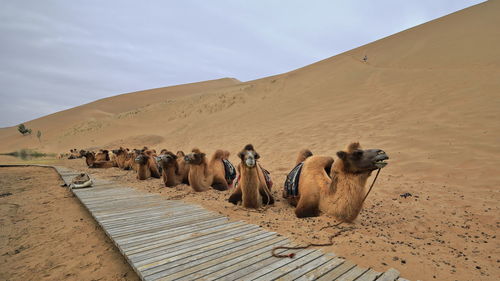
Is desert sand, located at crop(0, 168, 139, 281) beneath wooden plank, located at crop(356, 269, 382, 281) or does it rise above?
above

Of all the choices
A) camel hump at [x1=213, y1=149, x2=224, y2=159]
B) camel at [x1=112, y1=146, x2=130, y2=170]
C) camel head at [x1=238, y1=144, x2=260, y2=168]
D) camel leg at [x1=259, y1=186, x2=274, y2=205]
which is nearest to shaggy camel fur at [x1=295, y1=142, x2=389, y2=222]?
camel leg at [x1=259, y1=186, x2=274, y2=205]

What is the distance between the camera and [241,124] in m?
19.8

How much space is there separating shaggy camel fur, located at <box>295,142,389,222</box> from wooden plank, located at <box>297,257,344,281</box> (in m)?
1.41

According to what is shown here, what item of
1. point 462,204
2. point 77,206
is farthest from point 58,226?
point 462,204

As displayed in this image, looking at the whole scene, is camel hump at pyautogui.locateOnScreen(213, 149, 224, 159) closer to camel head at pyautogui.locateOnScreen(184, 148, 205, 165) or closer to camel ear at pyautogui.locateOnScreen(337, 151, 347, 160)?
camel head at pyautogui.locateOnScreen(184, 148, 205, 165)

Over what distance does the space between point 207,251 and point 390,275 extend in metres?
1.90

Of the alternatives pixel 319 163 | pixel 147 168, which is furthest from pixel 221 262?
pixel 147 168

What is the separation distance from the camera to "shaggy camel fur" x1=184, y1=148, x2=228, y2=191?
7152 millimetres

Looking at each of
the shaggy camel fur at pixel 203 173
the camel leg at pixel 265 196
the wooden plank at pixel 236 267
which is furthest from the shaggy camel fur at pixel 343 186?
the shaggy camel fur at pixel 203 173

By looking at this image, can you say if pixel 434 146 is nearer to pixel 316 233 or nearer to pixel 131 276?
pixel 316 233

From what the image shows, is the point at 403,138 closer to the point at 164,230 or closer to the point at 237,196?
the point at 237,196

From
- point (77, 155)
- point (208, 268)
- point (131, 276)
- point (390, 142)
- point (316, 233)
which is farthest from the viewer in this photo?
point (77, 155)

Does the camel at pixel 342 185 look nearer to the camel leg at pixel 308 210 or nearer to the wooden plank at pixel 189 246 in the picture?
the camel leg at pixel 308 210

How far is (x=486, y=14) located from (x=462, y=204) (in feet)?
101
